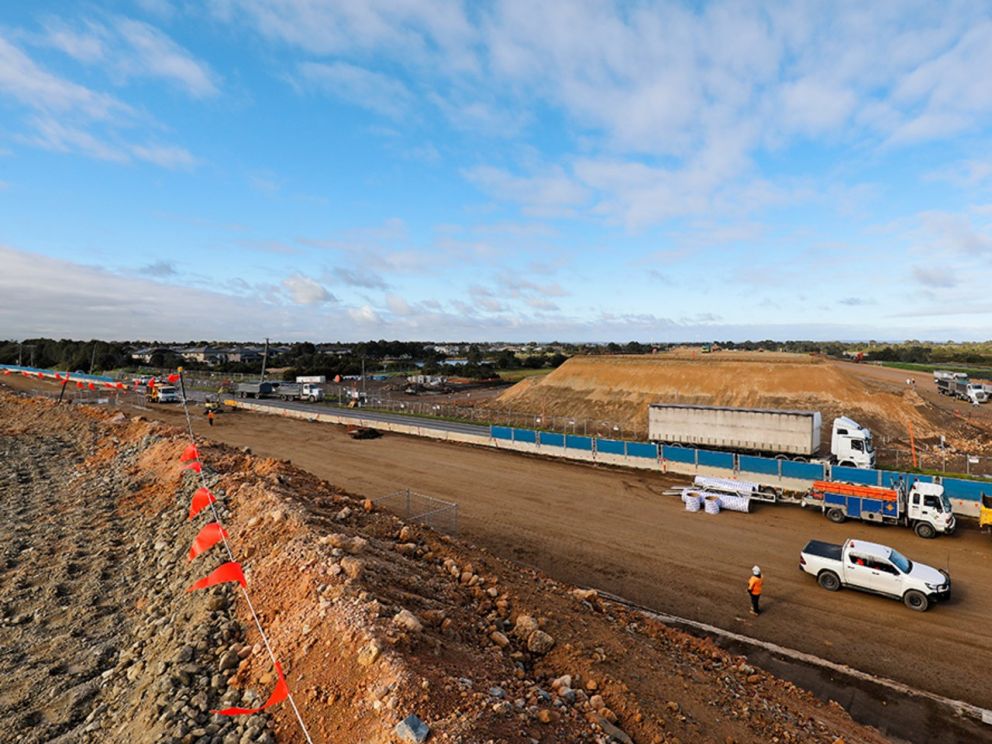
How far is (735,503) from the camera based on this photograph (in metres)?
25.5

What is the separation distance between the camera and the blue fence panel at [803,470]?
2767 cm

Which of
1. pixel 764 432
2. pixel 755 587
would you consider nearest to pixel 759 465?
pixel 764 432

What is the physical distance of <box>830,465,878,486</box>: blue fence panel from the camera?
26.3 m

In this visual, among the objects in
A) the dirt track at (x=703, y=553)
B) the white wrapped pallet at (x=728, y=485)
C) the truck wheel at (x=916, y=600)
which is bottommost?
the dirt track at (x=703, y=553)

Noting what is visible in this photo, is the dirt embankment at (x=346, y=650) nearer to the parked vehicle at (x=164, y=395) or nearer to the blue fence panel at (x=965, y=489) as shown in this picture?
the blue fence panel at (x=965, y=489)

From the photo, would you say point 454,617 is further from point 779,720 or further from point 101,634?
point 101,634

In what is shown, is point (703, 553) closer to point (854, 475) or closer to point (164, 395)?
point (854, 475)

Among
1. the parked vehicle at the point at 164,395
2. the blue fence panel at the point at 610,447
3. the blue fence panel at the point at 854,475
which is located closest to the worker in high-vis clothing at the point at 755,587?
the blue fence panel at the point at 854,475

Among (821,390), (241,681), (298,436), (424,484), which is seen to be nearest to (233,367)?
(298,436)

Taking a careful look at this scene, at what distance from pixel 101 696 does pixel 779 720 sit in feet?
42.6

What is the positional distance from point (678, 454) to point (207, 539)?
92.2 feet

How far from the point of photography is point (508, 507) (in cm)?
2617

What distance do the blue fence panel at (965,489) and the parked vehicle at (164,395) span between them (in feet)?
267

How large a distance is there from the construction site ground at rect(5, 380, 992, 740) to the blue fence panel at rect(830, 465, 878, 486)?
3.38m
